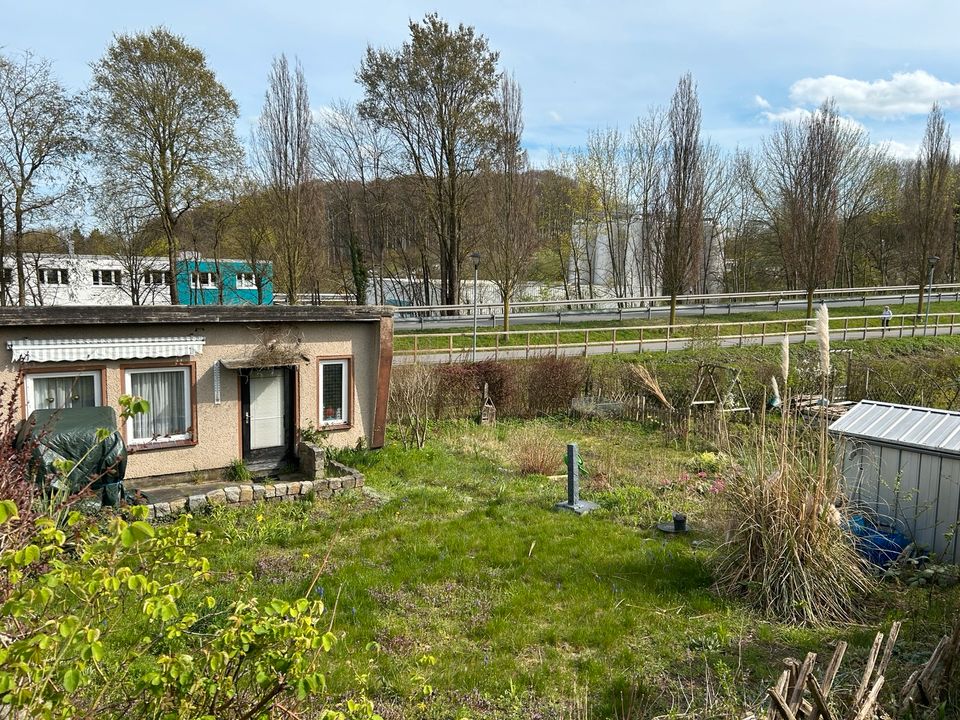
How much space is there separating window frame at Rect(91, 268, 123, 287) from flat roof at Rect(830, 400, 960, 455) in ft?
98.1

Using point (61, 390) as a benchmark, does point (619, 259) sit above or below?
above

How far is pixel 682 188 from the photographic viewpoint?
29.0 metres

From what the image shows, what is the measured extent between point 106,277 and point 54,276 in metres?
4.66

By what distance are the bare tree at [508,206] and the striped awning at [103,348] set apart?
708 inches

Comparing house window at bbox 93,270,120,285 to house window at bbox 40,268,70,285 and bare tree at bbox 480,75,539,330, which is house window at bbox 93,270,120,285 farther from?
bare tree at bbox 480,75,539,330

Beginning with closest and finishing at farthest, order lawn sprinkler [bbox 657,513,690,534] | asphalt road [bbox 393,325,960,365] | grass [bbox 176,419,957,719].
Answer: grass [bbox 176,419,957,719] < lawn sprinkler [bbox 657,513,690,534] < asphalt road [bbox 393,325,960,365]

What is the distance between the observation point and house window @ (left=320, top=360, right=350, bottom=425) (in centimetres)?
1209

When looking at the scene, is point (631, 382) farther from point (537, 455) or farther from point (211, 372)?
point (211, 372)

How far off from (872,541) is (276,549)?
6.95m

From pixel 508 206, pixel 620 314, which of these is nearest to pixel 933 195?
pixel 620 314

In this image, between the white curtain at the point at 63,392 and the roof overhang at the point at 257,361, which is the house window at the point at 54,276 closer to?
the white curtain at the point at 63,392

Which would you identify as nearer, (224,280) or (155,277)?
(155,277)

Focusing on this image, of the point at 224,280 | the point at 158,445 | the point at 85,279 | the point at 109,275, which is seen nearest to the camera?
the point at 158,445

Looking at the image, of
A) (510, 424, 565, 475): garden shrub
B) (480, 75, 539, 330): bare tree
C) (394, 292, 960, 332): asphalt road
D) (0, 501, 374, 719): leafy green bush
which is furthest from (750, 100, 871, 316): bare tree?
(0, 501, 374, 719): leafy green bush
